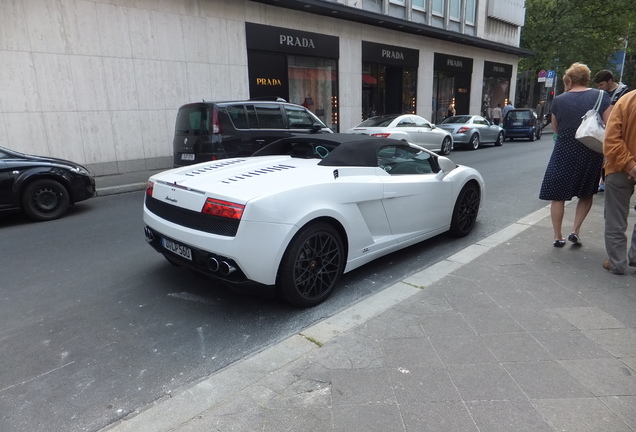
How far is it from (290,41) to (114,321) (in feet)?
43.6

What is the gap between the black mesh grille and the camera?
315cm

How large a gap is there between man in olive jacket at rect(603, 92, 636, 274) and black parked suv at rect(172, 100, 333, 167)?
6.50m

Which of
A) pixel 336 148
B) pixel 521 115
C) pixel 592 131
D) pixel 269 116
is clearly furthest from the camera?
pixel 521 115

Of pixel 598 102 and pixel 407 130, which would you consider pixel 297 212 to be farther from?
pixel 407 130

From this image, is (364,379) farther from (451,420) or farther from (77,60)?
(77,60)

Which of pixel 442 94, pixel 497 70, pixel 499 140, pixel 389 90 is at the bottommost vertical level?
pixel 499 140

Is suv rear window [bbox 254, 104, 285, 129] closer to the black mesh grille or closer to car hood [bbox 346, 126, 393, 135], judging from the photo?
car hood [bbox 346, 126, 393, 135]

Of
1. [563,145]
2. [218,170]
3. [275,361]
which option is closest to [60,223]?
[218,170]

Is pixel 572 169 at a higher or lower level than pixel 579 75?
lower

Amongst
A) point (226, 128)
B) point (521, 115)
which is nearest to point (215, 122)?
point (226, 128)

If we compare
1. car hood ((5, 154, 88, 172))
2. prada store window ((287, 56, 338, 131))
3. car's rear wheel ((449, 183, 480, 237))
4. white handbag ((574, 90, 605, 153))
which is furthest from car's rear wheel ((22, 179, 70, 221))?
prada store window ((287, 56, 338, 131))

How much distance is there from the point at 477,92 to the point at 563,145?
23213 millimetres

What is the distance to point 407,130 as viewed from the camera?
1348cm

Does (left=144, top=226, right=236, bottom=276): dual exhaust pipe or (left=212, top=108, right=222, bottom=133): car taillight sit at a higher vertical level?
(left=212, top=108, right=222, bottom=133): car taillight
